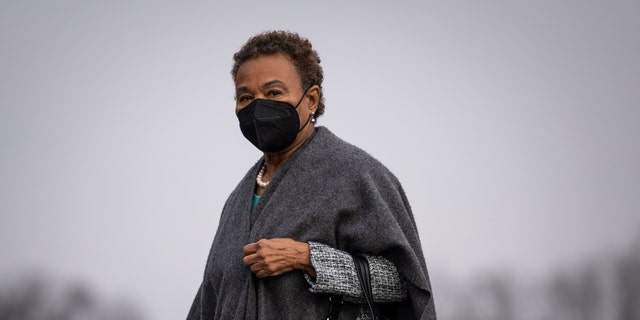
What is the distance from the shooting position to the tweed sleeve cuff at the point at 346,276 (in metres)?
3.54

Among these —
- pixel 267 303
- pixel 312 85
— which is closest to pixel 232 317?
pixel 267 303

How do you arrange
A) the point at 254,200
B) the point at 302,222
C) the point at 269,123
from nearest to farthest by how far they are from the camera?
the point at 302,222 → the point at 269,123 → the point at 254,200

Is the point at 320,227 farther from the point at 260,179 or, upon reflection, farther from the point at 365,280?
the point at 260,179

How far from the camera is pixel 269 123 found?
3.83 meters

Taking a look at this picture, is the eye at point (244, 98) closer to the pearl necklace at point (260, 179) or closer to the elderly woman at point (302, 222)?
the elderly woman at point (302, 222)

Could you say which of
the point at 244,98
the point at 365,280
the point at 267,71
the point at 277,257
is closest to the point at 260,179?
the point at 244,98

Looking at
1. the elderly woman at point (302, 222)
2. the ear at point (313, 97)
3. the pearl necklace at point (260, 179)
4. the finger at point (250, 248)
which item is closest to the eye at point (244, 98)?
the elderly woman at point (302, 222)

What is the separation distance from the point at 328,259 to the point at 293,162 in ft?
1.88

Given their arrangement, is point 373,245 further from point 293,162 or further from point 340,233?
point 293,162

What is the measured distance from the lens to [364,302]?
370 centimetres

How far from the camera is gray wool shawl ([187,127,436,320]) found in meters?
3.64

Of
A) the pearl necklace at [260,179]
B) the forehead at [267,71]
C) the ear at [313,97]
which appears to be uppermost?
the forehead at [267,71]

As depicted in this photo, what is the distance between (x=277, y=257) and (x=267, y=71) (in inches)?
34.7

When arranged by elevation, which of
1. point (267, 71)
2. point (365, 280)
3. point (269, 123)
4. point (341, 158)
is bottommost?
point (365, 280)
